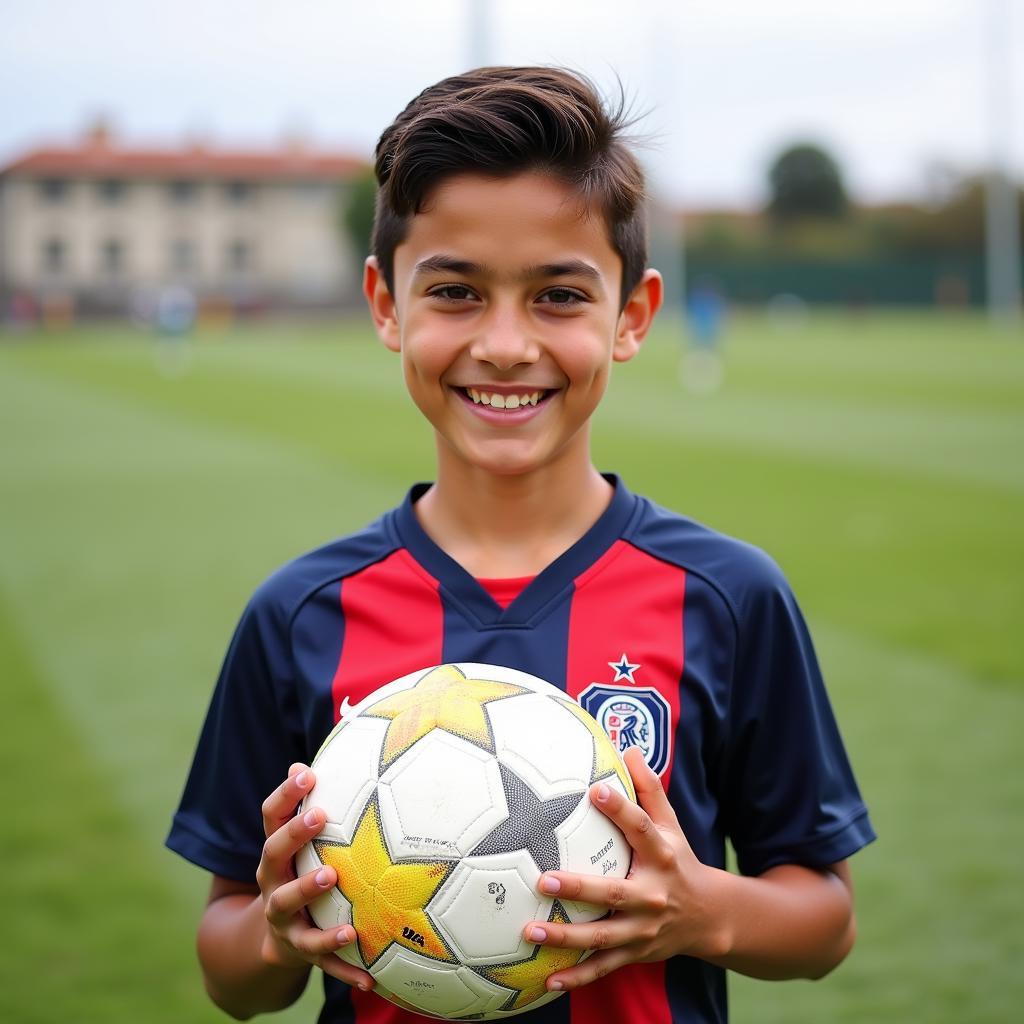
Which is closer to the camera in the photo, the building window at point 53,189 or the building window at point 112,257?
A: the building window at point 53,189

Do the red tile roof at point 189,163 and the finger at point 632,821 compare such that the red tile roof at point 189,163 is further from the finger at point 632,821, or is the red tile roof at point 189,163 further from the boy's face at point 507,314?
the finger at point 632,821

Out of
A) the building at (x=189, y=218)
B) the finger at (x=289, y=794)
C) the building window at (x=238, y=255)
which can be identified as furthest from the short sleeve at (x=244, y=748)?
the building window at (x=238, y=255)

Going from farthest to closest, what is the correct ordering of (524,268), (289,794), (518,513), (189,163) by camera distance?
(189,163), (518,513), (524,268), (289,794)

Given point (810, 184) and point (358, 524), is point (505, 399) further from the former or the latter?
point (810, 184)

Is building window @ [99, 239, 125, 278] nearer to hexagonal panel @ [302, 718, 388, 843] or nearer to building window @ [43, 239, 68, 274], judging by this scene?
building window @ [43, 239, 68, 274]

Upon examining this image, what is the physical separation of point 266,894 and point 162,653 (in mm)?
5214

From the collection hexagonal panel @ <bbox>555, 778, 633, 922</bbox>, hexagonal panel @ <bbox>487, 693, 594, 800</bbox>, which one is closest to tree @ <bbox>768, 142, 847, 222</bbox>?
hexagonal panel @ <bbox>487, 693, 594, 800</bbox>

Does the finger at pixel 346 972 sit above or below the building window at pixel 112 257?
below

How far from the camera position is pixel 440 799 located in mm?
1687

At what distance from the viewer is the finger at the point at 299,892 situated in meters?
1.65

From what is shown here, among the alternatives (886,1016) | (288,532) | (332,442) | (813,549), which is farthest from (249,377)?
(886,1016)

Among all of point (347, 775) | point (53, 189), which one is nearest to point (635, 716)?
point (347, 775)

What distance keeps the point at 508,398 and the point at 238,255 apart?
74.6 m

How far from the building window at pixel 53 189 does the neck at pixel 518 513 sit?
73701mm
